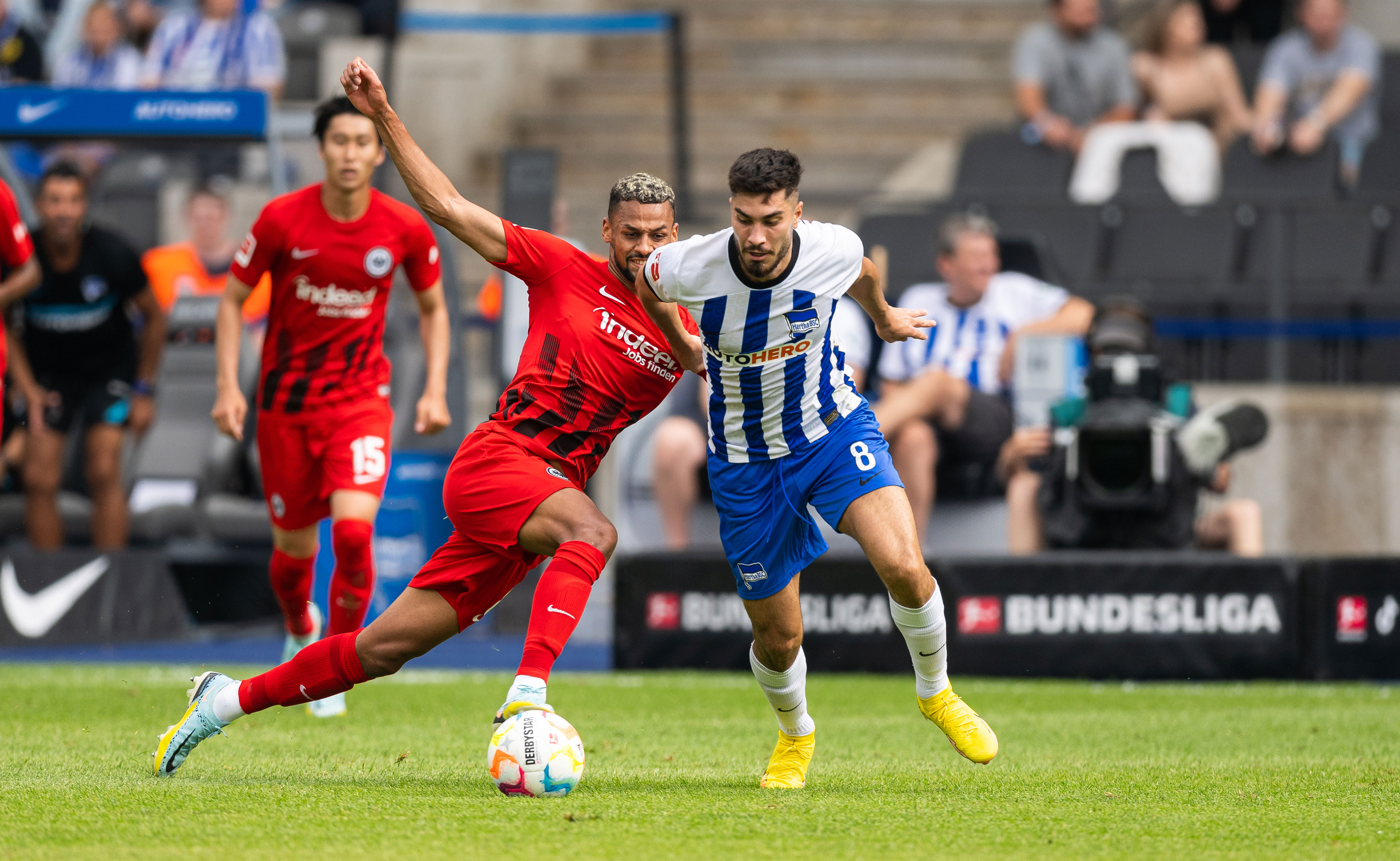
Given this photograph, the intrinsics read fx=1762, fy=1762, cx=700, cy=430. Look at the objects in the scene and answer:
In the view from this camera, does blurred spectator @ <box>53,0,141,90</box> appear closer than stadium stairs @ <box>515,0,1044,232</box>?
Yes

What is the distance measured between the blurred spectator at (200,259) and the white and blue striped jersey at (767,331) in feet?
23.5

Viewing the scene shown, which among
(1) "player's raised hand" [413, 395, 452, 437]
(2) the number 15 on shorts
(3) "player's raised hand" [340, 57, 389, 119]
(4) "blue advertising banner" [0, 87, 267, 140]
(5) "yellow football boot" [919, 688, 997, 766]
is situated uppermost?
(4) "blue advertising banner" [0, 87, 267, 140]

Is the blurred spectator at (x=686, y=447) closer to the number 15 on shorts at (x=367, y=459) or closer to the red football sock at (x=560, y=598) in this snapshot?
the number 15 on shorts at (x=367, y=459)

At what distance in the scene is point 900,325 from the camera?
5520 millimetres

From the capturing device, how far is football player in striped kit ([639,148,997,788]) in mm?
5258

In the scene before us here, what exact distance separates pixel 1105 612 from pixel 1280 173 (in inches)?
238

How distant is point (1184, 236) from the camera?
1266 centimetres

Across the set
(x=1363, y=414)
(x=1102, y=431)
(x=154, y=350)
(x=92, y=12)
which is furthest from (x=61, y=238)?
(x=1363, y=414)

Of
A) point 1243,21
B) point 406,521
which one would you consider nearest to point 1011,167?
point 1243,21

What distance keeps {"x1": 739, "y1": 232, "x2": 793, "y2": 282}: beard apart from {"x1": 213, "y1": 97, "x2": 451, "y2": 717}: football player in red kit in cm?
258

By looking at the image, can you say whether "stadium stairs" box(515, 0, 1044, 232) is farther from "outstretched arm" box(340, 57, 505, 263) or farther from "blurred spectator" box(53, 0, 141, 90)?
"outstretched arm" box(340, 57, 505, 263)

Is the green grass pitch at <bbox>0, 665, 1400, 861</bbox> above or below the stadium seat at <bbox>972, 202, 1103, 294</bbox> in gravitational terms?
below

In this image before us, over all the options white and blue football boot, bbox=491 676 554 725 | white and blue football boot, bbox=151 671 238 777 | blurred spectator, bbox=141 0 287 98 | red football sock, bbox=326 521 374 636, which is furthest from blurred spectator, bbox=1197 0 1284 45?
white and blue football boot, bbox=151 671 238 777

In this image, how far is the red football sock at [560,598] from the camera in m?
5.08
